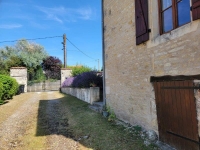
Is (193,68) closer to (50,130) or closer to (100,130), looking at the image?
(100,130)

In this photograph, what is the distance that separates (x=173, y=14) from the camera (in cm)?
369

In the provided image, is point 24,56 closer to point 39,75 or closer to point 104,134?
point 39,75

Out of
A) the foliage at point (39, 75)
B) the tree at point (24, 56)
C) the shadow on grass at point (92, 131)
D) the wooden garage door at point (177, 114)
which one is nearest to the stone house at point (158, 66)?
the wooden garage door at point (177, 114)

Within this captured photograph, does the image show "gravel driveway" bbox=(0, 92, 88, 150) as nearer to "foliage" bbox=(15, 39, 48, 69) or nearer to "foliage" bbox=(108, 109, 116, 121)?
"foliage" bbox=(108, 109, 116, 121)

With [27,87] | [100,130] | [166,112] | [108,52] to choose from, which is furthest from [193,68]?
[27,87]

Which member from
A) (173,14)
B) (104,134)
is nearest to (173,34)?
(173,14)

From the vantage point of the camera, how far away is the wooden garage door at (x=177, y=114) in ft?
10.4

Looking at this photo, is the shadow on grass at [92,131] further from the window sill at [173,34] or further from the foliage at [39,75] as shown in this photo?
the foliage at [39,75]

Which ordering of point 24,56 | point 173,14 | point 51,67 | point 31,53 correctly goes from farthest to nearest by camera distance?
point 51,67
point 31,53
point 24,56
point 173,14

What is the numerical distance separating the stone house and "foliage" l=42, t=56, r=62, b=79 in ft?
68.1

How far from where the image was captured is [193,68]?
314 cm

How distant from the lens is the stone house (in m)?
3.19

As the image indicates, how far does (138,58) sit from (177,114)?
189 cm

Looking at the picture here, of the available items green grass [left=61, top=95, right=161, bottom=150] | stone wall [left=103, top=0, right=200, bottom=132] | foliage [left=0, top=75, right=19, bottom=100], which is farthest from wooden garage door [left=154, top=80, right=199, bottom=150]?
foliage [left=0, top=75, right=19, bottom=100]
